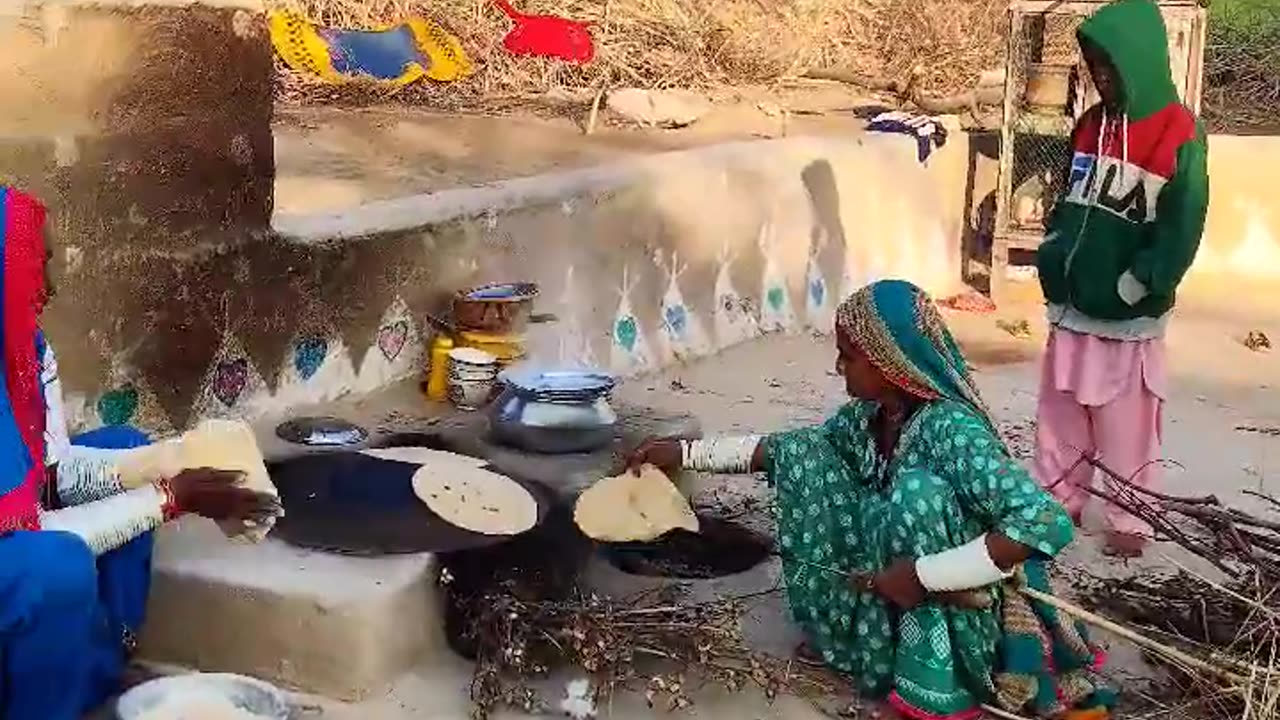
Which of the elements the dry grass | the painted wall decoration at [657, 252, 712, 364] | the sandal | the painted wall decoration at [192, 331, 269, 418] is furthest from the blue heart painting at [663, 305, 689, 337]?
the dry grass

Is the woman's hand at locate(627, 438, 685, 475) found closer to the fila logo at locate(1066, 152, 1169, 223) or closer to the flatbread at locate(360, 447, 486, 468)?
the flatbread at locate(360, 447, 486, 468)

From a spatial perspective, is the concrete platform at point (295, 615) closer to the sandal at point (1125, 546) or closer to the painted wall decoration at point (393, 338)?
the painted wall decoration at point (393, 338)

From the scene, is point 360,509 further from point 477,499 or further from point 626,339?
point 626,339

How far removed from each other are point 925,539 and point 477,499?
116 centimetres

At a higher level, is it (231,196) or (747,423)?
(231,196)

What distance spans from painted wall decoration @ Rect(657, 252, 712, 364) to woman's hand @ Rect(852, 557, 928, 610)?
334 centimetres

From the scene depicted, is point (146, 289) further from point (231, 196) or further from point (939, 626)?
point (939, 626)

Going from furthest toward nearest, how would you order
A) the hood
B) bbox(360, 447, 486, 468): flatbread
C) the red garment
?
the red garment → the hood → bbox(360, 447, 486, 468): flatbread

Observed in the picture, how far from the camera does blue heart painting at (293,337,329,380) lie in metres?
4.39

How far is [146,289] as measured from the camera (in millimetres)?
3824

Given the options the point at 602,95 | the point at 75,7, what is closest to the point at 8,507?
the point at 75,7

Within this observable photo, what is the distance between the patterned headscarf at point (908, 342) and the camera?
9.28 ft

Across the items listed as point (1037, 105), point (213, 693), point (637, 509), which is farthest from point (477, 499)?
point (1037, 105)

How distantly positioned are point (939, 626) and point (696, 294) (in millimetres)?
3689
